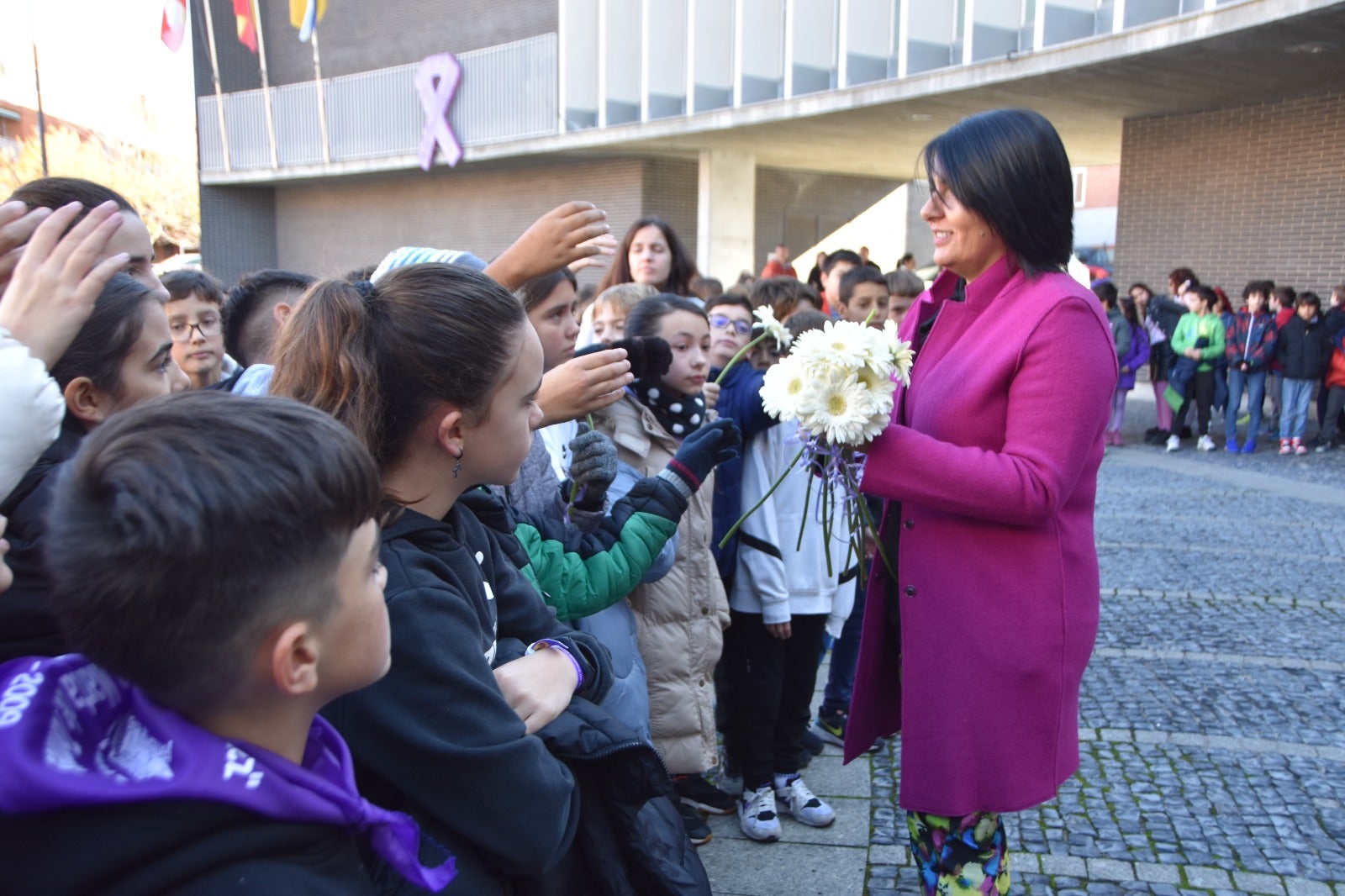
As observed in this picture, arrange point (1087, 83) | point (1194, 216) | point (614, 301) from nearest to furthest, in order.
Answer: point (614, 301) < point (1087, 83) < point (1194, 216)

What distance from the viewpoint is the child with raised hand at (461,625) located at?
1.32m

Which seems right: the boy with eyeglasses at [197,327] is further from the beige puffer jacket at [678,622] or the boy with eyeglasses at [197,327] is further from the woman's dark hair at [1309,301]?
the woman's dark hair at [1309,301]

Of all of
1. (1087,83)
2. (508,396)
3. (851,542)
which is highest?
(1087,83)

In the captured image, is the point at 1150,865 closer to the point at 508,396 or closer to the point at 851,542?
the point at 851,542

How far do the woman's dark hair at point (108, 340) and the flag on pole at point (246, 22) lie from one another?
80.0 feet

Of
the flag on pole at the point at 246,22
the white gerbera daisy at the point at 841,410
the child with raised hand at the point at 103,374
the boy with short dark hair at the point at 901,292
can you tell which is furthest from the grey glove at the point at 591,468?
the flag on pole at the point at 246,22

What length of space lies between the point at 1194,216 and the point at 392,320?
1447 centimetres

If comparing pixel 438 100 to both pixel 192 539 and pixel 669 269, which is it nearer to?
pixel 669 269

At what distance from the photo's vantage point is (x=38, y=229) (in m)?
1.42

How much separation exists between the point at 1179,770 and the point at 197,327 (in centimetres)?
402

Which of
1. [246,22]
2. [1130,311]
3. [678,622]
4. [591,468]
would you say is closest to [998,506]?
[591,468]

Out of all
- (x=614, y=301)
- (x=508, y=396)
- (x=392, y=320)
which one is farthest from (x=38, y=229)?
(x=614, y=301)

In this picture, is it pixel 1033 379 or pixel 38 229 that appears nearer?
pixel 38 229

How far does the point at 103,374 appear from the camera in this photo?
72.7 inches
